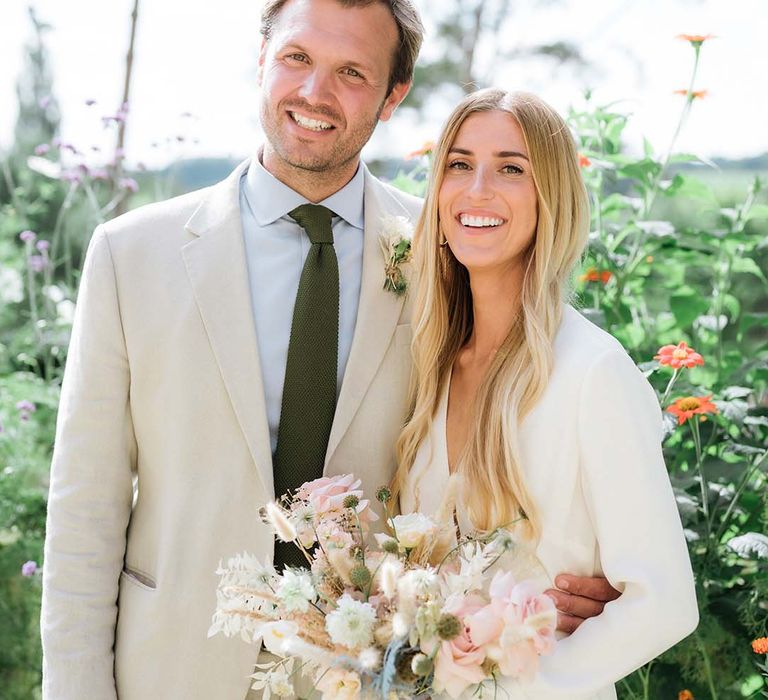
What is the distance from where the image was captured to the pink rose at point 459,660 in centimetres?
172

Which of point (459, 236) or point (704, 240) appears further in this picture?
point (704, 240)

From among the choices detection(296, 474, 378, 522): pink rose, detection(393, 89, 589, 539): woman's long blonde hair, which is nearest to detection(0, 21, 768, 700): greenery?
detection(393, 89, 589, 539): woman's long blonde hair

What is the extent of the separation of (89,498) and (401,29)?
1.36 metres

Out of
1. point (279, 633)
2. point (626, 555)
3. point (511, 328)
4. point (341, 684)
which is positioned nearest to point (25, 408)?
point (511, 328)

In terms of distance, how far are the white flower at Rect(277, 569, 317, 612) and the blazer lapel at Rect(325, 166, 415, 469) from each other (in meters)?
0.58

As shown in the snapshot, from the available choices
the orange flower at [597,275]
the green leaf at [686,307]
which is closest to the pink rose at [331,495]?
the orange flower at [597,275]

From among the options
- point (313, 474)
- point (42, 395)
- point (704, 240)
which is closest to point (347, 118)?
point (313, 474)

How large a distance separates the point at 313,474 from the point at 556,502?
557mm

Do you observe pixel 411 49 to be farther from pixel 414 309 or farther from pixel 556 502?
pixel 556 502

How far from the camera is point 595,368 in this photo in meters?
2.08

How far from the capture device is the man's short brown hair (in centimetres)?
267

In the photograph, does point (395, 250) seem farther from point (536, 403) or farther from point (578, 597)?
point (578, 597)

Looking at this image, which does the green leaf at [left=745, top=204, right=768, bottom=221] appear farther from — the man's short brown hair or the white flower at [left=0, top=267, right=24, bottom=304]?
the white flower at [left=0, top=267, right=24, bottom=304]

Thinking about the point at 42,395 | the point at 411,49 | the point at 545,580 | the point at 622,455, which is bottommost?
the point at 42,395
